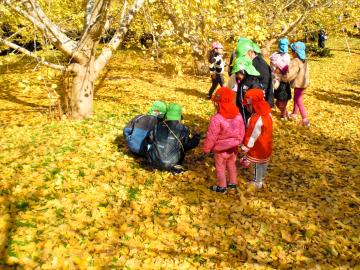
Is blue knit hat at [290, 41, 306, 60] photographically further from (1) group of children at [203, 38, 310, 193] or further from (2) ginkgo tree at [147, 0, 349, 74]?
(1) group of children at [203, 38, 310, 193]

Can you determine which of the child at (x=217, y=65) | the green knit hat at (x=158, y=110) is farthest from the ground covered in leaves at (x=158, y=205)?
the child at (x=217, y=65)

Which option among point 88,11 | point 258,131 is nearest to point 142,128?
point 258,131

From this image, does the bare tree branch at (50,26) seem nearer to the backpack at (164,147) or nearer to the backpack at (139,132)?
the backpack at (139,132)

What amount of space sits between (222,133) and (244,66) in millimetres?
1699

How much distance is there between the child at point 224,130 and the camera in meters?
5.38

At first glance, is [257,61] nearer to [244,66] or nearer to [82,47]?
[244,66]

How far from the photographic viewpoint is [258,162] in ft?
18.6

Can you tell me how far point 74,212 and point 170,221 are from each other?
4.66 ft

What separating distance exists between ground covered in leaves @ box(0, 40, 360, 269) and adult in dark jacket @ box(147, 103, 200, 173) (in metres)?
0.39

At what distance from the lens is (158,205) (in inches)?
214

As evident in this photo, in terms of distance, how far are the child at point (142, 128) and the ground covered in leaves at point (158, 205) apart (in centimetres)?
35

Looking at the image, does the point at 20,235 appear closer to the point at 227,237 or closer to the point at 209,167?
the point at 227,237

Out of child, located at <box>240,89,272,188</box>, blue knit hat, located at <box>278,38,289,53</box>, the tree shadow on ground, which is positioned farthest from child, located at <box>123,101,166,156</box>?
the tree shadow on ground

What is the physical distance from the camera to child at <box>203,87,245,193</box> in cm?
538
